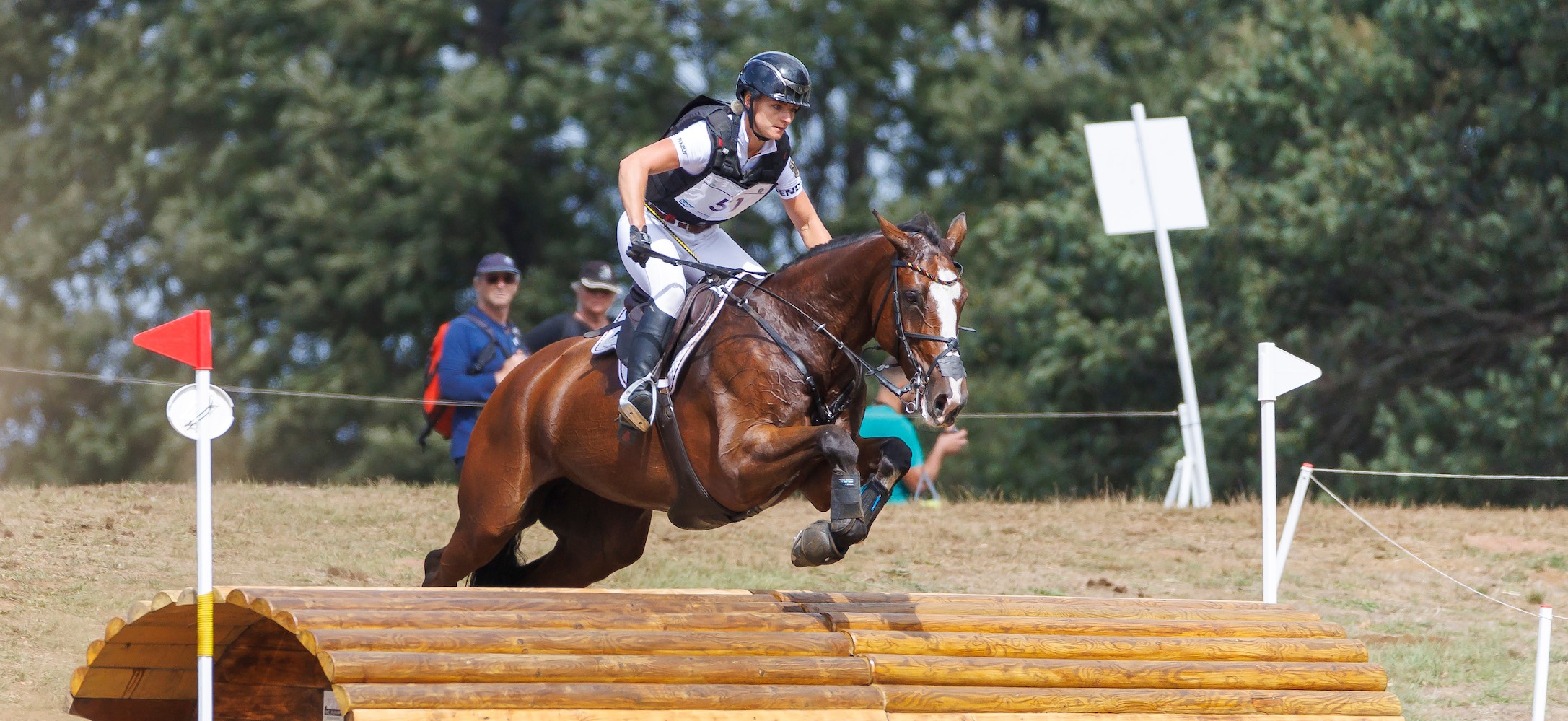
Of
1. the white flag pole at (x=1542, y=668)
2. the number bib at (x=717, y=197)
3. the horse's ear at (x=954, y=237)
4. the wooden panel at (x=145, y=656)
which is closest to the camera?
the wooden panel at (x=145, y=656)

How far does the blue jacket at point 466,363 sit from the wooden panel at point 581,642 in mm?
3978

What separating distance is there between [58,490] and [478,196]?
46.0 feet

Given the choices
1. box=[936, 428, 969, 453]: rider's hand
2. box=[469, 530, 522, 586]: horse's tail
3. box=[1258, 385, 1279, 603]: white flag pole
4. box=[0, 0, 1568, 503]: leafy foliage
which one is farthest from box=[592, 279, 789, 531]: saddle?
box=[0, 0, 1568, 503]: leafy foliage

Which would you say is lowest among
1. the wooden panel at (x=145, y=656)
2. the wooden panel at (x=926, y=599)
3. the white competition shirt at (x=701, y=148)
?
the wooden panel at (x=145, y=656)

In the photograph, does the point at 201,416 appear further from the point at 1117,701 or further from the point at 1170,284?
the point at 1170,284

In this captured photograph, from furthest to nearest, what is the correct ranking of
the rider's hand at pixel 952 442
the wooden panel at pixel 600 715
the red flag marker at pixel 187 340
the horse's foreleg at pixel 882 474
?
the rider's hand at pixel 952 442
the horse's foreleg at pixel 882 474
the red flag marker at pixel 187 340
the wooden panel at pixel 600 715

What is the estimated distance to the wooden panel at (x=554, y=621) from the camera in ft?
15.7

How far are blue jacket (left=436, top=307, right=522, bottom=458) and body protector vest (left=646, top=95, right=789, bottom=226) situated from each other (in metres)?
2.89

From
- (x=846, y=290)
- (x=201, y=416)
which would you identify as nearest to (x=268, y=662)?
(x=201, y=416)

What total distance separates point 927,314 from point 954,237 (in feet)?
1.32

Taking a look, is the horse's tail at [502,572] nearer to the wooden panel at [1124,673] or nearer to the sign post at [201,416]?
the sign post at [201,416]

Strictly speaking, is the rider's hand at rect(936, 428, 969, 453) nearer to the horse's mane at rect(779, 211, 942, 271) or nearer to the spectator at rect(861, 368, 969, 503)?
the spectator at rect(861, 368, 969, 503)

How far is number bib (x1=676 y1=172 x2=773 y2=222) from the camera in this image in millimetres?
6047

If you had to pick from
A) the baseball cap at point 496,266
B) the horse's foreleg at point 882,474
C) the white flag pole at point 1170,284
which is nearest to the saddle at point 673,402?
the horse's foreleg at point 882,474
